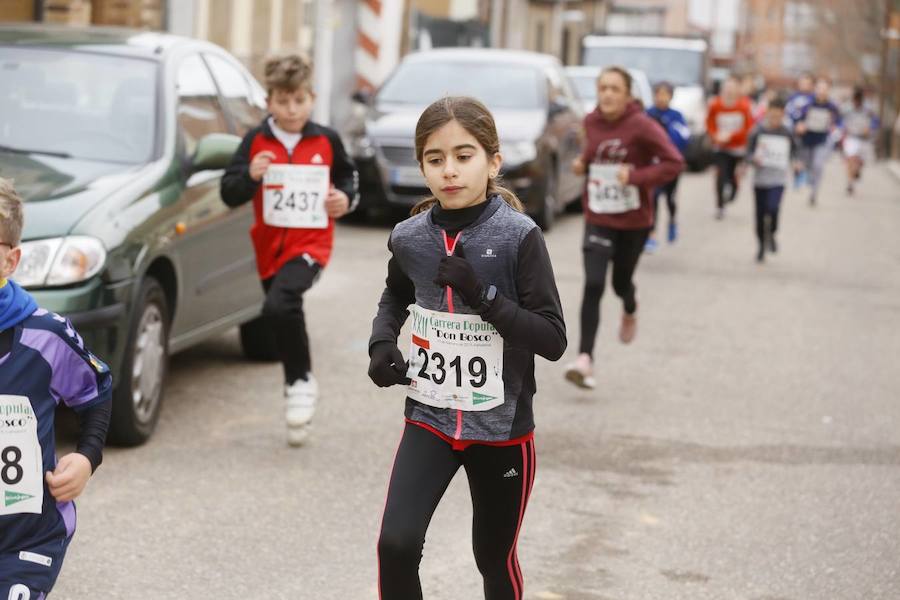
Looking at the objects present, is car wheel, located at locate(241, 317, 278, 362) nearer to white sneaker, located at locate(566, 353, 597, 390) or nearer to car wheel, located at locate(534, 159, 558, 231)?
white sneaker, located at locate(566, 353, 597, 390)

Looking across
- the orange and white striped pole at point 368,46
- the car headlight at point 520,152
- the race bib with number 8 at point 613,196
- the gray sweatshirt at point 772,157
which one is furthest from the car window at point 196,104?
the orange and white striped pole at point 368,46

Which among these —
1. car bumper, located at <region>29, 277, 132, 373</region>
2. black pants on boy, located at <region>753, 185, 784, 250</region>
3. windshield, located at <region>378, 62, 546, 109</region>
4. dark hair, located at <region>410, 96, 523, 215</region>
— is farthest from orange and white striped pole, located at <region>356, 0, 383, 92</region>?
dark hair, located at <region>410, 96, 523, 215</region>

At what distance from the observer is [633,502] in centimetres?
675

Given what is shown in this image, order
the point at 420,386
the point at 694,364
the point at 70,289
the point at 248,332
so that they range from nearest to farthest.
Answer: the point at 420,386
the point at 70,289
the point at 248,332
the point at 694,364

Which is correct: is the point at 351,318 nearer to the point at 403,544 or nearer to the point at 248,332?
the point at 248,332

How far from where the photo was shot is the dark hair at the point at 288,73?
716 centimetres

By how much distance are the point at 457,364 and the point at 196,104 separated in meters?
4.41

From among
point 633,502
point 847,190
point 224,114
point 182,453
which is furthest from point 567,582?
point 847,190

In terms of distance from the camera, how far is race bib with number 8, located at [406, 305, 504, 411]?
165 inches

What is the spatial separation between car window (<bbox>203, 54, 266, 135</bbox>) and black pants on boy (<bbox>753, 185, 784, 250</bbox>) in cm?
828

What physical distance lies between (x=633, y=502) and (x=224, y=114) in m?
3.22

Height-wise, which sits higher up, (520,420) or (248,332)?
(520,420)

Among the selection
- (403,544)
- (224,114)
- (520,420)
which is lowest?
(403,544)

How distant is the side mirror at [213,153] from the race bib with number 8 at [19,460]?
3.91 meters
